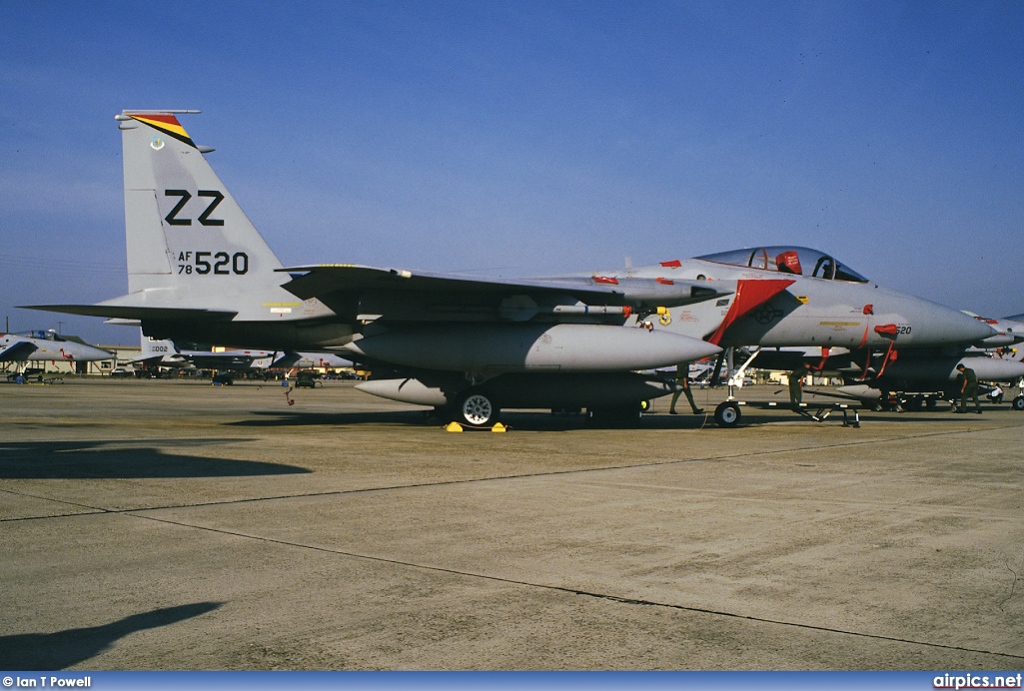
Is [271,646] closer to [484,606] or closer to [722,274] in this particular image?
[484,606]

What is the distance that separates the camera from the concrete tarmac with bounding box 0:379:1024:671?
3.03m

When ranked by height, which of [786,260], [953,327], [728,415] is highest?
[786,260]

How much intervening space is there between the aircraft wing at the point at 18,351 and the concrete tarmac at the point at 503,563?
45857 millimetres

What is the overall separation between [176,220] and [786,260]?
1184 centimetres

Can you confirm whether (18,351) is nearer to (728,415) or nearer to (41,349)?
(41,349)

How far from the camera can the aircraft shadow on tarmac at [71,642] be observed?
9.25 feet

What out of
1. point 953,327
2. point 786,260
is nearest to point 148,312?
point 786,260

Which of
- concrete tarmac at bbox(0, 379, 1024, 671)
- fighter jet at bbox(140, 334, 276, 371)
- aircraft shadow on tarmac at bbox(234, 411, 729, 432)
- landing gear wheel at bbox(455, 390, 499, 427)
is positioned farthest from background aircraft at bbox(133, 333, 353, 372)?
concrete tarmac at bbox(0, 379, 1024, 671)

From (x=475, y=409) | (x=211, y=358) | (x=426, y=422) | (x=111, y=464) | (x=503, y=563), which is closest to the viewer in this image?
(x=503, y=563)

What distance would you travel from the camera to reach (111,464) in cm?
848

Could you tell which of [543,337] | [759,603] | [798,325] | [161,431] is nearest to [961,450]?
[798,325]

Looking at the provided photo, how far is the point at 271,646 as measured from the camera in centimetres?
302

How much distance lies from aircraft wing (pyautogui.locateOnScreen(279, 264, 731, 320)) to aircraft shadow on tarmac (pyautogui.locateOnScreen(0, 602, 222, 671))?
1027 cm

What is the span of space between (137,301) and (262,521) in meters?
10.1
